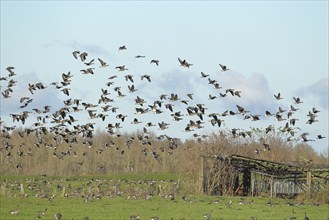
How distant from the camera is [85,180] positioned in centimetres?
6256

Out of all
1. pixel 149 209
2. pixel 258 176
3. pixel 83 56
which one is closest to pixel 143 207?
pixel 149 209

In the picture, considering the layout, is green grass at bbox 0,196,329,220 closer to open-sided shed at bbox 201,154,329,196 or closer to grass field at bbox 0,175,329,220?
grass field at bbox 0,175,329,220

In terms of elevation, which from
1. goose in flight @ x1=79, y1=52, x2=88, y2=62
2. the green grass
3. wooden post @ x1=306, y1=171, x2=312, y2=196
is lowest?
the green grass

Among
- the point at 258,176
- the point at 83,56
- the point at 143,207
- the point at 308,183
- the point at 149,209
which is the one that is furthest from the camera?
the point at 258,176

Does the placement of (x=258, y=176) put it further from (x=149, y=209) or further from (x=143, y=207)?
(x=149, y=209)

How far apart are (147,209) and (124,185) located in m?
24.1

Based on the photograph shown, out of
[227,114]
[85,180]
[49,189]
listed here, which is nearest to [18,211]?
[227,114]

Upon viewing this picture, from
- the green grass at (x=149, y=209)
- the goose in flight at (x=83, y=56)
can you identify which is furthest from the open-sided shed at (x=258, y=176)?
the goose in flight at (x=83, y=56)

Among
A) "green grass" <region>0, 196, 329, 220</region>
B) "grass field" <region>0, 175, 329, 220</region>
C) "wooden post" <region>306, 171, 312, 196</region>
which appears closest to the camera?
"green grass" <region>0, 196, 329, 220</region>

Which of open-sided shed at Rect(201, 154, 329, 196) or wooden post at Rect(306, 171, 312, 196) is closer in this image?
wooden post at Rect(306, 171, 312, 196)

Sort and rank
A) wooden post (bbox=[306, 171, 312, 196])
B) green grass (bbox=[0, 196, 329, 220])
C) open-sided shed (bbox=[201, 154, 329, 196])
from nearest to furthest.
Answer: green grass (bbox=[0, 196, 329, 220]) < wooden post (bbox=[306, 171, 312, 196]) < open-sided shed (bbox=[201, 154, 329, 196])

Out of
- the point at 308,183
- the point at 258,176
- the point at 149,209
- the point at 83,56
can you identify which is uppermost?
the point at 83,56

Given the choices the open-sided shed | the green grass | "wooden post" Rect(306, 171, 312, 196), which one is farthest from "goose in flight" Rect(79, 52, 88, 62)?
"wooden post" Rect(306, 171, 312, 196)

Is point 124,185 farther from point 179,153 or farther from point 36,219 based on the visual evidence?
point 36,219
